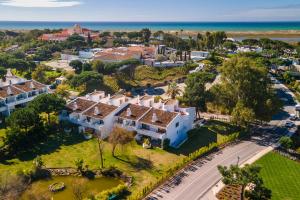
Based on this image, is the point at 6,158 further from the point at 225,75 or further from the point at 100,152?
the point at 225,75

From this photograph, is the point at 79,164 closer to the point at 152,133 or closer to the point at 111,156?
the point at 111,156

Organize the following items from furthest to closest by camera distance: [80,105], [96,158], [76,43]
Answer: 1. [76,43]
2. [80,105]
3. [96,158]

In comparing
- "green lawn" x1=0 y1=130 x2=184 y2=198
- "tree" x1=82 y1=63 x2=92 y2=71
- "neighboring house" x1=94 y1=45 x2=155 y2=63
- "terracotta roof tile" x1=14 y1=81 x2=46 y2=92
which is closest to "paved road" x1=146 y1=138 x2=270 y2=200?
"green lawn" x1=0 y1=130 x2=184 y2=198

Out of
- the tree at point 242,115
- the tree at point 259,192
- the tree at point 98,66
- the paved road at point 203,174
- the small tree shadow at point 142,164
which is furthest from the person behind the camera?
the tree at point 98,66

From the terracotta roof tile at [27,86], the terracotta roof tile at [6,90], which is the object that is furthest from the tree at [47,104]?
the terracotta roof tile at [27,86]

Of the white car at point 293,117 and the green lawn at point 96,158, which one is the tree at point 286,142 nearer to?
the white car at point 293,117

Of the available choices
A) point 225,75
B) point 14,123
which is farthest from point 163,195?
point 225,75

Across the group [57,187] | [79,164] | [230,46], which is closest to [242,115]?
[79,164]
